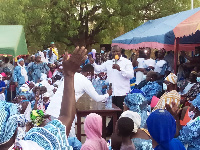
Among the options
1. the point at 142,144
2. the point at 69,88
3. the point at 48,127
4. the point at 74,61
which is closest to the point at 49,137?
the point at 48,127

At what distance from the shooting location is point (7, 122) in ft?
6.08

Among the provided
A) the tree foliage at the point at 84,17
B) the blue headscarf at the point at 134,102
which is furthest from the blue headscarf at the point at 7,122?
the tree foliage at the point at 84,17

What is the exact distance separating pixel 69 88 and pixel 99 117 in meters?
1.81

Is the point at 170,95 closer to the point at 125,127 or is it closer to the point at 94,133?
the point at 94,133

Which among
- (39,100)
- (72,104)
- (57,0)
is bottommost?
(39,100)

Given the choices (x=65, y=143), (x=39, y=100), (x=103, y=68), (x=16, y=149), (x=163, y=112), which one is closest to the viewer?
(x=16, y=149)

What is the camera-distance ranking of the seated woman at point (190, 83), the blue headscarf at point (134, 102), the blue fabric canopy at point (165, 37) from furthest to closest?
1. the blue fabric canopy at point (165, 37)
2. the seated woman at point (190, 83)
3. the blue headscarf at point (134, 102)

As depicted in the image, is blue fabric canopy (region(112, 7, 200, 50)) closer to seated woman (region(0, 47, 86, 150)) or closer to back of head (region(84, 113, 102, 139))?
back of head (region(84, 113, 102, 139))

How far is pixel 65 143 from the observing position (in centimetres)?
217

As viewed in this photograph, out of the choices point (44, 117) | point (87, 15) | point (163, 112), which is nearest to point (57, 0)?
point (87, 15)

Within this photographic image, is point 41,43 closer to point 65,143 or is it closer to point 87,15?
point 87,15

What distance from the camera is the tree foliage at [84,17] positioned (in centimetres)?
2423

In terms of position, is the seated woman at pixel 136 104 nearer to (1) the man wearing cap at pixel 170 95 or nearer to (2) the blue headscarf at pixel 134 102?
(2) the blue headscarf at pixel 134 102

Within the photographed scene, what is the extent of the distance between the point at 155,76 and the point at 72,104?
6.41 meters
